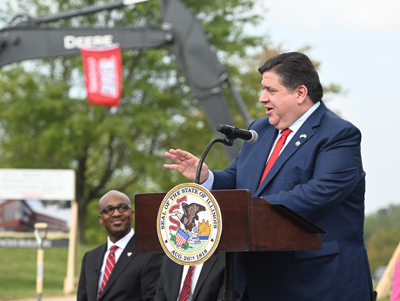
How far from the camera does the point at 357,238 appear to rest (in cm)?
281

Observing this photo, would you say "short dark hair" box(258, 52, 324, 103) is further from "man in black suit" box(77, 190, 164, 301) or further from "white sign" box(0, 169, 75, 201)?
"white sign" box(0, 169, 75, 201)

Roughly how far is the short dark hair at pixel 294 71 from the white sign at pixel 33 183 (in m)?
10.3

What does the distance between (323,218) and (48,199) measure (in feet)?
35.4

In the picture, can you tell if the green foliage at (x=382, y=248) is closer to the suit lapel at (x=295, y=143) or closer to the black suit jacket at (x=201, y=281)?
the black suit jacket at (x=201, y=281)

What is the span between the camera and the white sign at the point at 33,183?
1273 cm

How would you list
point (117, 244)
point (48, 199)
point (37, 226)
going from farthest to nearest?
point (48, 199) → point (37, 226) → point (117, 244)

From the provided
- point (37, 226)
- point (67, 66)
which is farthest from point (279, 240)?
point (67, 66)

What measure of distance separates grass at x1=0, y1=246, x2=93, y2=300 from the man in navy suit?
10213 millimetres

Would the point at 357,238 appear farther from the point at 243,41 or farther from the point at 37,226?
the point at 243,41

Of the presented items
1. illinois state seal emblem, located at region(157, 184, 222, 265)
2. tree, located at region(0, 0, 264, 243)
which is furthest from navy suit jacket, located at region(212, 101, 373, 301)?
tree, located at region(0, 0, 264, 243)

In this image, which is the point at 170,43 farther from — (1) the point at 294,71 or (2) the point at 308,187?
(2) the point at 308,187

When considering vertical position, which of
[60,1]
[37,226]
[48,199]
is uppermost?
[60,1]

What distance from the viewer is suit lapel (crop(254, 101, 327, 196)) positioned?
2824 mm

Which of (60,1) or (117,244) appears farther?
(60,1)
